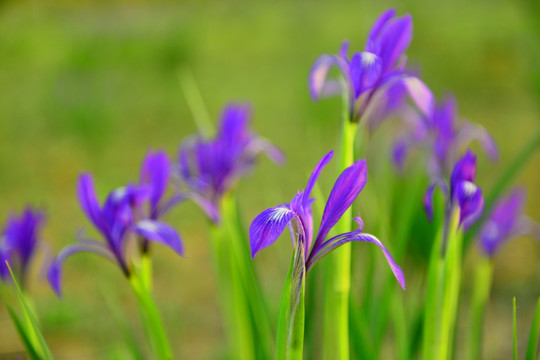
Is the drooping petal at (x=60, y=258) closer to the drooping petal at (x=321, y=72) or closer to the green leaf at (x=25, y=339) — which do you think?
the green leaf at (x=25, y=339)

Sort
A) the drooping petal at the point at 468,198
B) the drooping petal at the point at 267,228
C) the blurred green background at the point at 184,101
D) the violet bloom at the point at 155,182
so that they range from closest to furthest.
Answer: the drooping petal at the point at 267,228, the drooping petal at the point at 468,198, the violet bloom at the point at 155,182, the blurred green background at the point at 184,101

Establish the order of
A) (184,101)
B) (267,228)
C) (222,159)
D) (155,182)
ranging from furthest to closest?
(184,101) → (222,159) → (155,182) → (267,228)

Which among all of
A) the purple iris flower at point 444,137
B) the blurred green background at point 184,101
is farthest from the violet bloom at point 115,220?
the blurred green background at point 184,101

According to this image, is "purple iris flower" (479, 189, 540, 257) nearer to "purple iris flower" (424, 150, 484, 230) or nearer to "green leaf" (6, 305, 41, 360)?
"purple iris flower" (424, 150, 484, 230)

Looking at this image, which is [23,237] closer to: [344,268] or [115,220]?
[115,220]

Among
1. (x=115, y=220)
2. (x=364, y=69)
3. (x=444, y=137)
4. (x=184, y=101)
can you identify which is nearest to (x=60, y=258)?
(x=115, y=220)

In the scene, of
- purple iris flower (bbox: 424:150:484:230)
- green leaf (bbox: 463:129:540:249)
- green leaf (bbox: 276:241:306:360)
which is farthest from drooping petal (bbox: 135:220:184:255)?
green leaf (bbox: 463:129:540:249)
